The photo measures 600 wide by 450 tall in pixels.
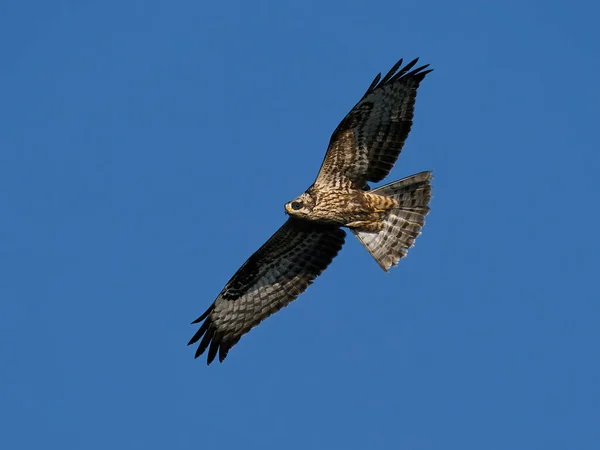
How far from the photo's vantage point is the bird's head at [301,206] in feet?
47.9

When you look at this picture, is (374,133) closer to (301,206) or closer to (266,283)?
(301,206)

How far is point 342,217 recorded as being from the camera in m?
15.0

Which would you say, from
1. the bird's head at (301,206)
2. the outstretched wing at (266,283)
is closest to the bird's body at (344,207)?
the bird's head at (301,206)

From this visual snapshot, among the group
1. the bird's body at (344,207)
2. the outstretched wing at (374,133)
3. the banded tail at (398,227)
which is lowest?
the banded tail at (398,227)

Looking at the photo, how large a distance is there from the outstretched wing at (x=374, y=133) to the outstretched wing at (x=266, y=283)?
87 cm

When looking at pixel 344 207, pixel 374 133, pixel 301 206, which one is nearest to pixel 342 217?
pixel 344 207

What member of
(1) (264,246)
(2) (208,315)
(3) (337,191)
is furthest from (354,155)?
(2) (208,315)

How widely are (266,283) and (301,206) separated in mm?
1500

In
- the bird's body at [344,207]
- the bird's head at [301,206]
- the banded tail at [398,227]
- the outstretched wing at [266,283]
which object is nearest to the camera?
the bird's head at [301,206]

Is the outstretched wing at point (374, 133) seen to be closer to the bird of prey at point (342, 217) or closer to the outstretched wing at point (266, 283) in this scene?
the bird of prey at point (342, 217)

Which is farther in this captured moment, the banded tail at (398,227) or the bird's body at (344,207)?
the banded tail at (398,227)

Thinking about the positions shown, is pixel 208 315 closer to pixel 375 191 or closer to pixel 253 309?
pixel 253 309

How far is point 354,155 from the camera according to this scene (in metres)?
14.9

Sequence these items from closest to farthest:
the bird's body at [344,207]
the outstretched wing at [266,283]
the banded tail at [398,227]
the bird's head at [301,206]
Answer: the bird's head at [301,206]
the bird's body at [344,207]
the banded tail at [398,227]
the outstretched wing at [266,283]
